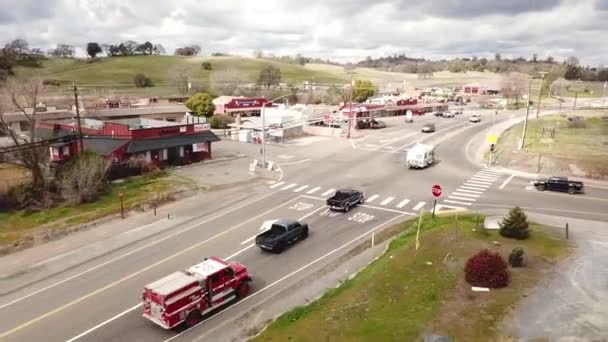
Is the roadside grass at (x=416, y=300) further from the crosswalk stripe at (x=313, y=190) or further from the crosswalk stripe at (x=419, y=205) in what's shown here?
the crosswalk stripe at (x=313, y=190)

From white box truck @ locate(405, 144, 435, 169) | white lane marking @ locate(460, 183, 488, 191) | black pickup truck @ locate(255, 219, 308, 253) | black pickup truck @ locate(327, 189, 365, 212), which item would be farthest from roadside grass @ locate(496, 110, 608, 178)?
black pickup truck @ locate(255, 219, 308, 253)

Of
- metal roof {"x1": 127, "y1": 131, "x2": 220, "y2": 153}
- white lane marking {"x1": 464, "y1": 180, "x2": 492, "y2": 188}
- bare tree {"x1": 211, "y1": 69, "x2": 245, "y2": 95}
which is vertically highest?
bare tree {"x1": 211, "y1": 69, "x2": 245, "y2": 95}

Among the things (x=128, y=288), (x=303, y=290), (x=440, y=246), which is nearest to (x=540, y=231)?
(x=440, y=246)

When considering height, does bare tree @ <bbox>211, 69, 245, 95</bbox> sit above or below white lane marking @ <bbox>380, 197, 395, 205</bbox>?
above

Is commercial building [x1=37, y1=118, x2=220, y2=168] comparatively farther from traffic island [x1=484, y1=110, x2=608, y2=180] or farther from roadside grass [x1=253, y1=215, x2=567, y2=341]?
traffic island [x1=484, y1=110, x2=608, y2=180]

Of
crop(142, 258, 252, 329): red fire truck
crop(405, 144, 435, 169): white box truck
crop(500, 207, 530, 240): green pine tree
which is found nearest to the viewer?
crop(142, 258, 252, 329): red fire truck

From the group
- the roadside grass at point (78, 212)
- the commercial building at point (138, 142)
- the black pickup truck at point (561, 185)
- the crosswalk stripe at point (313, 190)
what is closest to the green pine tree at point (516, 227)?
the black pickup truck at point (561, 185)

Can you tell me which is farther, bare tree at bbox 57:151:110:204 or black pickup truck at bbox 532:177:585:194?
black pickup truck at bbox 532:177:585:194

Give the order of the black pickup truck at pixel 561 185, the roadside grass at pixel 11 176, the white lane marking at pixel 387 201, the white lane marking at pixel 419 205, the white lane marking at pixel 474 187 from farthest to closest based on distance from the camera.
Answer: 1. the white lane marking at pixel 474 187
2. the roadside grass at pixel 11 176
3. the black pickup truck at pixel 561 185
4. the white lane marking at pixel 387 201
5. the white lane marking at pixel 419 205
